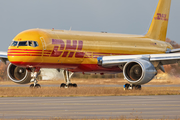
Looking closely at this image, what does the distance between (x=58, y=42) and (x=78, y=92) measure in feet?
14.2

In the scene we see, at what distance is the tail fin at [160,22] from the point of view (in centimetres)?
3741

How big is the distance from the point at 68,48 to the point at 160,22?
42.3 feet

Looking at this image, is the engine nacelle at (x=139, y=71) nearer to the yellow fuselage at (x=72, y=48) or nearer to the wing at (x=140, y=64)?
the wing at (x=140, y=64)

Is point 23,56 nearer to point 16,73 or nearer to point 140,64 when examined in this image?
point 16,73

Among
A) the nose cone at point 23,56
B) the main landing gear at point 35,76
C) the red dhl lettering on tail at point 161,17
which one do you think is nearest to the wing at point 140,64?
the main landing gear at point 35,76

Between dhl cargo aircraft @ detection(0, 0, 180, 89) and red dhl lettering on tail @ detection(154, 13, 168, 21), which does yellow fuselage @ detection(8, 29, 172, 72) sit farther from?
red dhl lettering on tail @ detection(154, 13, 168, 21)

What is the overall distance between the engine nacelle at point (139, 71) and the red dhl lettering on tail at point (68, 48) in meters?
4.12

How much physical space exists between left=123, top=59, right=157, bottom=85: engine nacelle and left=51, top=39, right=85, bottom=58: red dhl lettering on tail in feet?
13.5

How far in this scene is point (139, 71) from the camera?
89.9ft

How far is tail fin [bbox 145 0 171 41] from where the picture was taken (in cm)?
3741

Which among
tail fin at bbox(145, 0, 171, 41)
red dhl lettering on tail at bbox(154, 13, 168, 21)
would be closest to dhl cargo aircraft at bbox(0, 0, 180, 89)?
tail fin at bbox(145, 0, 171, 41)

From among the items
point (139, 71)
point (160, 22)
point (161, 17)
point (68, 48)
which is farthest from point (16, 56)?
point (161, 17)

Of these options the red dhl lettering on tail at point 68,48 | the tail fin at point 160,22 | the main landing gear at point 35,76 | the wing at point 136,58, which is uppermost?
the tail fin at point 160,22

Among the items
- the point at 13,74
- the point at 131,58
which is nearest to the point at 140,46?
the point at 131,58
